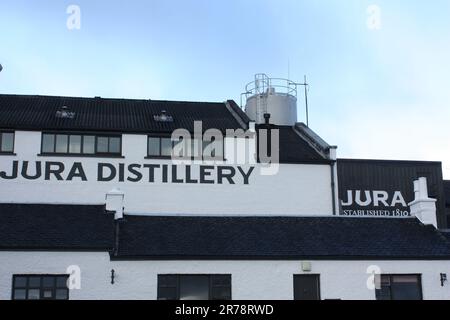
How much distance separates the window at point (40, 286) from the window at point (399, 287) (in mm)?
12321

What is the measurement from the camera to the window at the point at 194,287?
24.6 m

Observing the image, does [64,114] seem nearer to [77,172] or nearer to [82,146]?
[82,146]

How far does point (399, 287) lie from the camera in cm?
2614

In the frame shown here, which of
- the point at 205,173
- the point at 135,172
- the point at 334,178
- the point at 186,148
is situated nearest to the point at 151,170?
the point at 135,172

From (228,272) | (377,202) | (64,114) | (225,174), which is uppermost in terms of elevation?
(64,114)

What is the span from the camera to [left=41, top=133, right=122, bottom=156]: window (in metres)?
36.2

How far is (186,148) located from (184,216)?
363 inches

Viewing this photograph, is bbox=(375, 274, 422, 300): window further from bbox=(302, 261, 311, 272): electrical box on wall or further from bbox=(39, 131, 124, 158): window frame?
bbox=(39, 131, 124, 158): window frame

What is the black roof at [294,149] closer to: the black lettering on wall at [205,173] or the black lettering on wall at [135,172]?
the black lettering on wall at [205,173]

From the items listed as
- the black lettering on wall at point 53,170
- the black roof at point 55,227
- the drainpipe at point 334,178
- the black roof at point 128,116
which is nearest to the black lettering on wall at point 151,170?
the black roof at point 128,116

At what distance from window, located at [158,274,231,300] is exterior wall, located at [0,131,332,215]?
10842 mm

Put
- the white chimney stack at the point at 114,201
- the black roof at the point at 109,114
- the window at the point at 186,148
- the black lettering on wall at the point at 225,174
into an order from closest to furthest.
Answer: the white chimney stack at the point at 114,201 < the black roof at the point at 109,114 < the window at the point at 186,148 < the black lettering on wall at the point at 225,174
